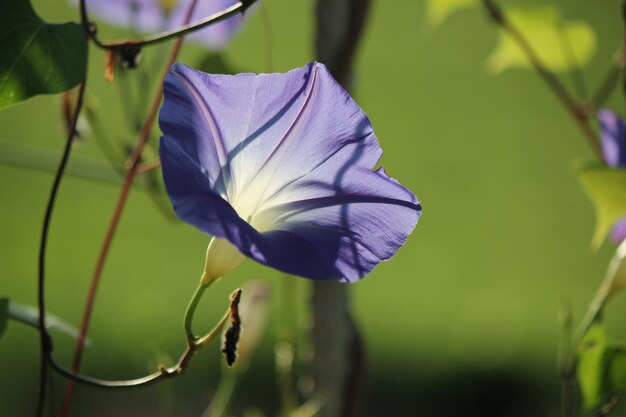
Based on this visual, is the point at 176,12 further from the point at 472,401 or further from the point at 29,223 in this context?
the point at 29,223

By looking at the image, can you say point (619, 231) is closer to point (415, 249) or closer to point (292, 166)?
point (292, 166)

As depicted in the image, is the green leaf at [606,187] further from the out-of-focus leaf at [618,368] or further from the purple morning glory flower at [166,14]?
the purple morning glory flower at [166,14]

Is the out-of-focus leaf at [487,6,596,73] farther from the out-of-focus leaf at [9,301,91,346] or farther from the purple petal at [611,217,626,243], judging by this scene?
the out-of-focus leaf at [9,301,91,346]

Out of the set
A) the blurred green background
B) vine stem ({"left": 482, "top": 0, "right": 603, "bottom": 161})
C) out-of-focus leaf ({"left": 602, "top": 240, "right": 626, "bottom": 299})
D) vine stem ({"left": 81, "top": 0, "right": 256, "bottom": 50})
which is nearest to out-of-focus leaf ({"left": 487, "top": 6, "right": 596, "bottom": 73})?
vine stem ({"left": 482, "top": 0, "right": 603, "bottom": 161})

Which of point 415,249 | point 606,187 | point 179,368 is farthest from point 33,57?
point 415,249

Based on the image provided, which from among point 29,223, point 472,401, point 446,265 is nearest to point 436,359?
point 472,401

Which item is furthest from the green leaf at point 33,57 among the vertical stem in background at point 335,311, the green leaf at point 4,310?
the vertical stem in background at point 335,311
